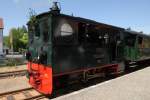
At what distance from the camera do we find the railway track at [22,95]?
8.80 m

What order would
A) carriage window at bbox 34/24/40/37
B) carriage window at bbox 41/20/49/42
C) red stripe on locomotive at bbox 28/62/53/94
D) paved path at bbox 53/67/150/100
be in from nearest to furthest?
paved path at bbox 53/67/150/100, red stripe on locomotive at bbox 28/62/53/94, carriage window at bbox 41/20/49/42, carriage window at bbox 34/24/40/37

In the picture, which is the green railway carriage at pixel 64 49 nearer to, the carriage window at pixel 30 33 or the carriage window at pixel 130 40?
the carriage window at pixel 30 33

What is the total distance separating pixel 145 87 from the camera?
9383mm

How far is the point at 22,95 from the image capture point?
9.27m

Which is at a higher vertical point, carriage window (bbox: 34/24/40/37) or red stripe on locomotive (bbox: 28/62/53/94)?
carriage window (bbox: 34/24/40/37)

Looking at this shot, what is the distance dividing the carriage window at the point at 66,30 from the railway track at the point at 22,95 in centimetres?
302

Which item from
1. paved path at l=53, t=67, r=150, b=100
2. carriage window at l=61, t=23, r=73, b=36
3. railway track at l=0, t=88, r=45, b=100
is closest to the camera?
paved path at l=53, t=67, r=150, b=100

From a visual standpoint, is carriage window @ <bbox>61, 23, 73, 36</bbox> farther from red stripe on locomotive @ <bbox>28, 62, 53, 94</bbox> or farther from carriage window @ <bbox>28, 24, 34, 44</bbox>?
carriage window @ <bbox>28, 24, 34, 44</bbox>

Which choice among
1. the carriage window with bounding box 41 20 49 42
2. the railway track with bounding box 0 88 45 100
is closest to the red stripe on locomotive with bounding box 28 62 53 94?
the railway track with bounding box 0 88 45 100

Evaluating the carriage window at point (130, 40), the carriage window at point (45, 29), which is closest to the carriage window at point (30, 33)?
the carriage window at point (45, 29)

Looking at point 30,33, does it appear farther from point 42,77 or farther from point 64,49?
point 42,77

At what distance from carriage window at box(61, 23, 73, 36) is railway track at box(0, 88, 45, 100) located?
3.02 m

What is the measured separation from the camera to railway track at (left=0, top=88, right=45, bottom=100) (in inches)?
347

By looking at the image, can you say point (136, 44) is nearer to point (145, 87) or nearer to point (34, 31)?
point (145, 87)
